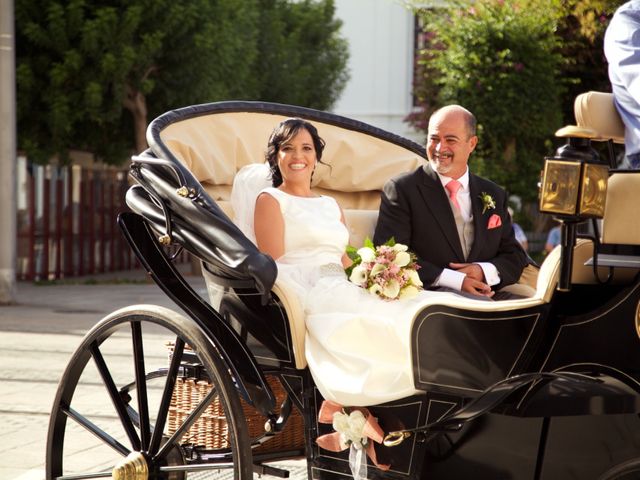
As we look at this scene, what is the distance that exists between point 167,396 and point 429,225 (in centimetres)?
119

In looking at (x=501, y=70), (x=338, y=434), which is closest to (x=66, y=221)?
(x=501, y=70)

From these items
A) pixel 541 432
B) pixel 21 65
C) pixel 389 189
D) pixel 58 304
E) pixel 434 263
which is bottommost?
pixel 58 304

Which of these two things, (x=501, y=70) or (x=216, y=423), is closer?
(x=216, y=423)

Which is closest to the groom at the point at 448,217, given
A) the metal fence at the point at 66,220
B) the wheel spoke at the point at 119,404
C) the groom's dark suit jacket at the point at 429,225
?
the groom's dark suit jacket at the point at 429,225

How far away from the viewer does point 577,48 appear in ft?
55.9

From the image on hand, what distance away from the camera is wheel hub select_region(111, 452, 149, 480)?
4004 millimetres

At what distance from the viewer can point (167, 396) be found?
4059 mm

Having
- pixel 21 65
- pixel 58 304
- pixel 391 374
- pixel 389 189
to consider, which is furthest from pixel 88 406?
pixel 21 65

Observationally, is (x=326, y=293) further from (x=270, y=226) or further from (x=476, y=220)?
(x=476, y=220)

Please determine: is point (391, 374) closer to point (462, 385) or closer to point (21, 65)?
point (462, 385)

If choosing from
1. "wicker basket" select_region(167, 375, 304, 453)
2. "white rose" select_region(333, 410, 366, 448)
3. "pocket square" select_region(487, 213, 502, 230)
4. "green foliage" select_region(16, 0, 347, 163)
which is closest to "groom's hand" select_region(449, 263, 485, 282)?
"pocket square" select_region(487, 213, 502, 230)

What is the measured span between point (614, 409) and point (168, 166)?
1763 mm

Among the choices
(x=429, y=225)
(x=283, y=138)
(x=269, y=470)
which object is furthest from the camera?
(x=283, y=138)

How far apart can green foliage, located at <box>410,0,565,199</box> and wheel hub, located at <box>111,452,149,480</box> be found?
12390 mm
